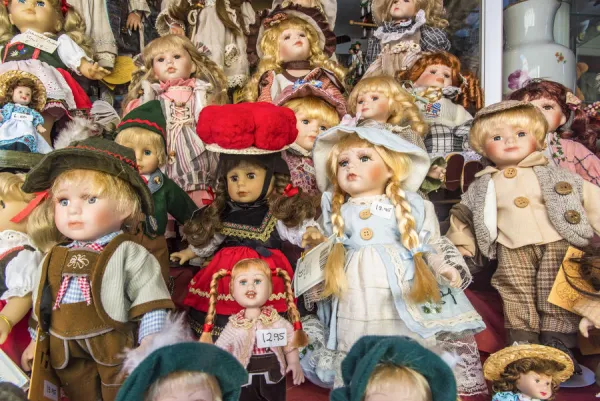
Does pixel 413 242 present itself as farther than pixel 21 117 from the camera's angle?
No

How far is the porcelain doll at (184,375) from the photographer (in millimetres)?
1276

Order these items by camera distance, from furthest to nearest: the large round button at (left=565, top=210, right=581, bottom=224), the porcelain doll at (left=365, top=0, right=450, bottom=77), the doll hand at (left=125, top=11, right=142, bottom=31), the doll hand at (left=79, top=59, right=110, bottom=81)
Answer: the doll hand at (left=125, top=11, right=142, bottom=31)
the porcelain doll at (left=365, top=0, right=450, bottom=77)
the doll hand at (left=79, top=59, right=110, bottom=81)
the large round button at (left=565, top=210, right=581, bottom=224)

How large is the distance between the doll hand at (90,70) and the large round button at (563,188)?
317cm

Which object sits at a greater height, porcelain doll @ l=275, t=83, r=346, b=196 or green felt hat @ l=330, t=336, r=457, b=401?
porcelain doll @ l=275, t=83, r=346, b=196

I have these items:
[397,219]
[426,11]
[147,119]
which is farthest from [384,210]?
[426,11]

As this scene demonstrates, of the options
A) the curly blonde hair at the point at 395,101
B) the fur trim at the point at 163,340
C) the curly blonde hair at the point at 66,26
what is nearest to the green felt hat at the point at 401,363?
the fur trim at the point at 163,340

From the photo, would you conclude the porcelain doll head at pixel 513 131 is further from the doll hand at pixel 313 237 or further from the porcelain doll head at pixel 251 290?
the porcelain doll head at pixel 251 290

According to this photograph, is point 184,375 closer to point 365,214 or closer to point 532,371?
point 365,214

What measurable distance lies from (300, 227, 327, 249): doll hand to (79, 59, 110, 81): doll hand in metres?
2.40

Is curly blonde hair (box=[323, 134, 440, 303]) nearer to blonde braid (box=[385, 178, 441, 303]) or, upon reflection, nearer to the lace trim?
blonde braid (box=[385, 178, 441, 303])

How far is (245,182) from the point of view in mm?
2613

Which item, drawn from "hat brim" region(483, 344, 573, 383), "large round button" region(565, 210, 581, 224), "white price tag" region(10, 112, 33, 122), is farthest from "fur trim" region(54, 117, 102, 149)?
"large round button" region(565, 210, 581, 224)

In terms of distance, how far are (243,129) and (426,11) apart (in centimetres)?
239

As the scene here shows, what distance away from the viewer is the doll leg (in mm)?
2471
